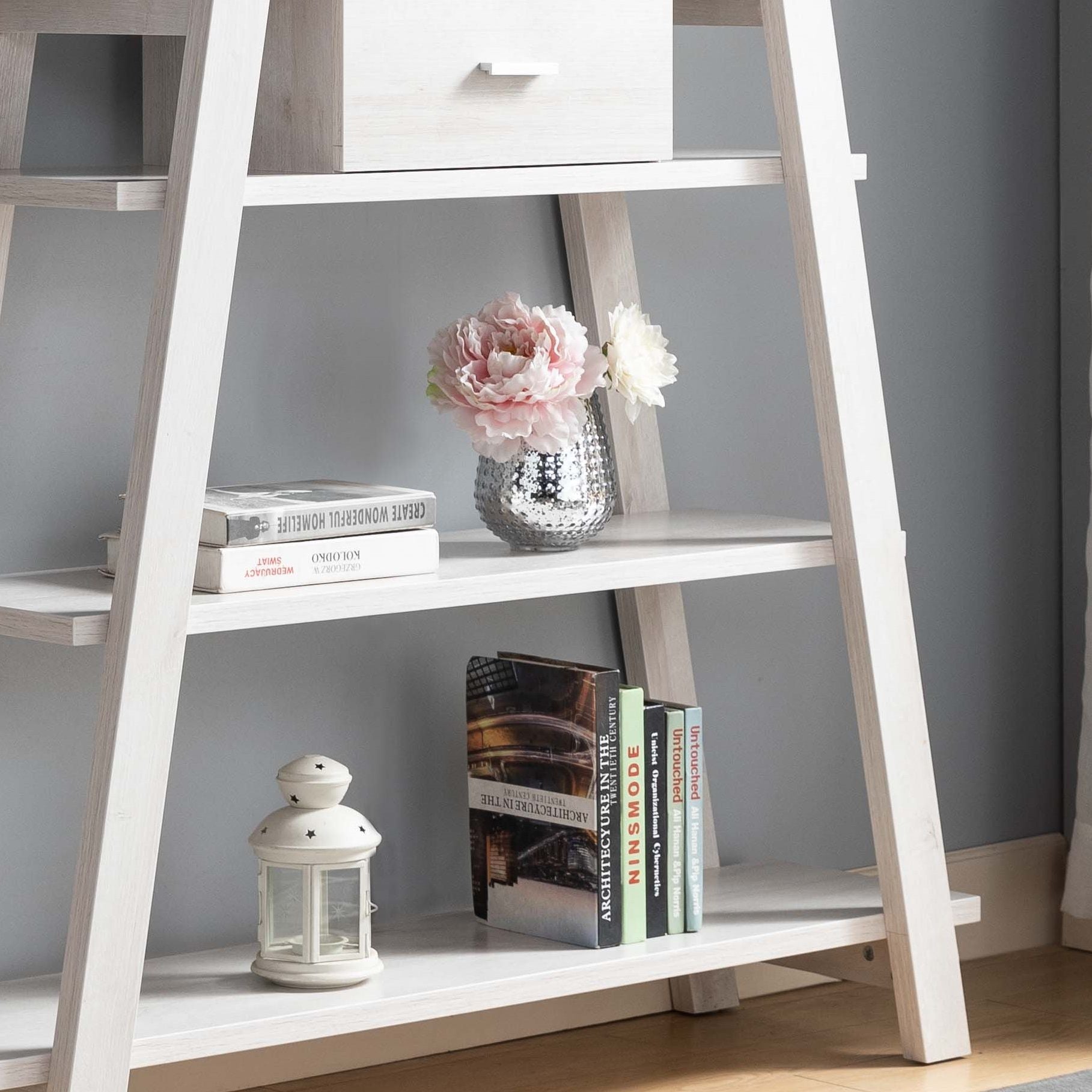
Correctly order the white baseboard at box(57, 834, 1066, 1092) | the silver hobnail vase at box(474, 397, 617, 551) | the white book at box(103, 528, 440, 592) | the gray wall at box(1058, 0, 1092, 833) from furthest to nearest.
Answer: the gray wall at box(1058, 0, 1092, 833)
the white baseboard at box(57, 834, 1066, 1092)
the silver hobnail vase at box(474, 397, 617, 551)
the white book at box(103, 528, 440, 592)

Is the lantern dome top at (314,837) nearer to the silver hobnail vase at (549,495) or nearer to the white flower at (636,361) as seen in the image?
the silver hobnail vase at (549,495)

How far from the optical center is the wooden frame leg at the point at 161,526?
1.52 m

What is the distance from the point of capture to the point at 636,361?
188 cm

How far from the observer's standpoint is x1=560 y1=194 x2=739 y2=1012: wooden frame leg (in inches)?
82.0

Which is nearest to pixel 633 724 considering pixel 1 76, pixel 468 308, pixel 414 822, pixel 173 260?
pixel 414 822

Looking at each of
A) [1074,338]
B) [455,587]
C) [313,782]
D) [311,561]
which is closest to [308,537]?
[311,561]

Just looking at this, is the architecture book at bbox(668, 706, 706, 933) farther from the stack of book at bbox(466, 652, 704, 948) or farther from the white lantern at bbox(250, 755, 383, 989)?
the white lantern at bbox(250, 755, 383, 989)

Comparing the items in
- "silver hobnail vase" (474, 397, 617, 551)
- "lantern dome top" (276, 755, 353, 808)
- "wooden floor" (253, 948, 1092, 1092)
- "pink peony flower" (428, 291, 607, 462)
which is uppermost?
"pink peony flower" (428, 291, 607, 462)

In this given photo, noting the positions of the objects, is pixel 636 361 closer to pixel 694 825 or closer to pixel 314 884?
pixel 694 825

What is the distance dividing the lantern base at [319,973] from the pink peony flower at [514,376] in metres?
0.45

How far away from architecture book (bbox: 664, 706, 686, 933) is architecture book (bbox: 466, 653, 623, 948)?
0.06 metres

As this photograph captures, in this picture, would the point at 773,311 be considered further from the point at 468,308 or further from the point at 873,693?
the point at 873,693

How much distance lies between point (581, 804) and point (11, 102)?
781mm

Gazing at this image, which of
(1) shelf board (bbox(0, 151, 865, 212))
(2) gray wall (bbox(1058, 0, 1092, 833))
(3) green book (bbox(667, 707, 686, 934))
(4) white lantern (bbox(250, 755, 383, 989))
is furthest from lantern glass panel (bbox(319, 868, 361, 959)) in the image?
(2) gray wall (bbox(1058, 0, 1092, 833))
